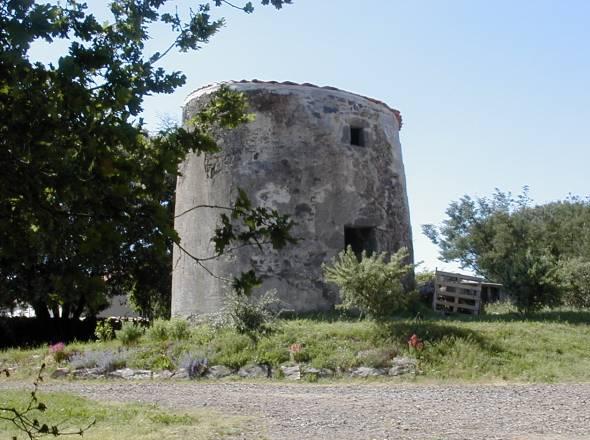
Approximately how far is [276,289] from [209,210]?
2337 mm

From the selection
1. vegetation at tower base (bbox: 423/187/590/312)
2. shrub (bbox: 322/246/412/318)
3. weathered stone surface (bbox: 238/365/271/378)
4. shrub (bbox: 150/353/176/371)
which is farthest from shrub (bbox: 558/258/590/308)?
shrub (bbox: 150/353/176/371)

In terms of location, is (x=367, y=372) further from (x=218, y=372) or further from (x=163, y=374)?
(x=163, y=374)

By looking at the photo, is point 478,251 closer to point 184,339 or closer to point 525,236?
point 525,236

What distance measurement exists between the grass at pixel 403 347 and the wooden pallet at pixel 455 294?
6.84 ft

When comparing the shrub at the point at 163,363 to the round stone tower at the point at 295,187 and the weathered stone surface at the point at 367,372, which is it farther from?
the weathered stone surface at the point at 367,372

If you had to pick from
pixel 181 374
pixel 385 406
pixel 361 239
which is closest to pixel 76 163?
pixel 385 406

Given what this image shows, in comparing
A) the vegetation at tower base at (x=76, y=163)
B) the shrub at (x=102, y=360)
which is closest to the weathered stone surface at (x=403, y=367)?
the shrub at (x=102, y=360)

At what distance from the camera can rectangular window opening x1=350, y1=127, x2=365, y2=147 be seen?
15.3 meters

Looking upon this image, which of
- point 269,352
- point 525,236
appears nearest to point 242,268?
point 269,352

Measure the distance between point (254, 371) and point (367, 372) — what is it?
5.85 feet

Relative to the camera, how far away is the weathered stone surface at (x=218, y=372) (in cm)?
1046

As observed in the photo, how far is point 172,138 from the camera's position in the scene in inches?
128

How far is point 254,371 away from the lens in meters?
10.4

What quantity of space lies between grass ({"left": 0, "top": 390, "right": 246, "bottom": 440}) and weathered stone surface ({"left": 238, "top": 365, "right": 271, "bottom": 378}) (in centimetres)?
294
